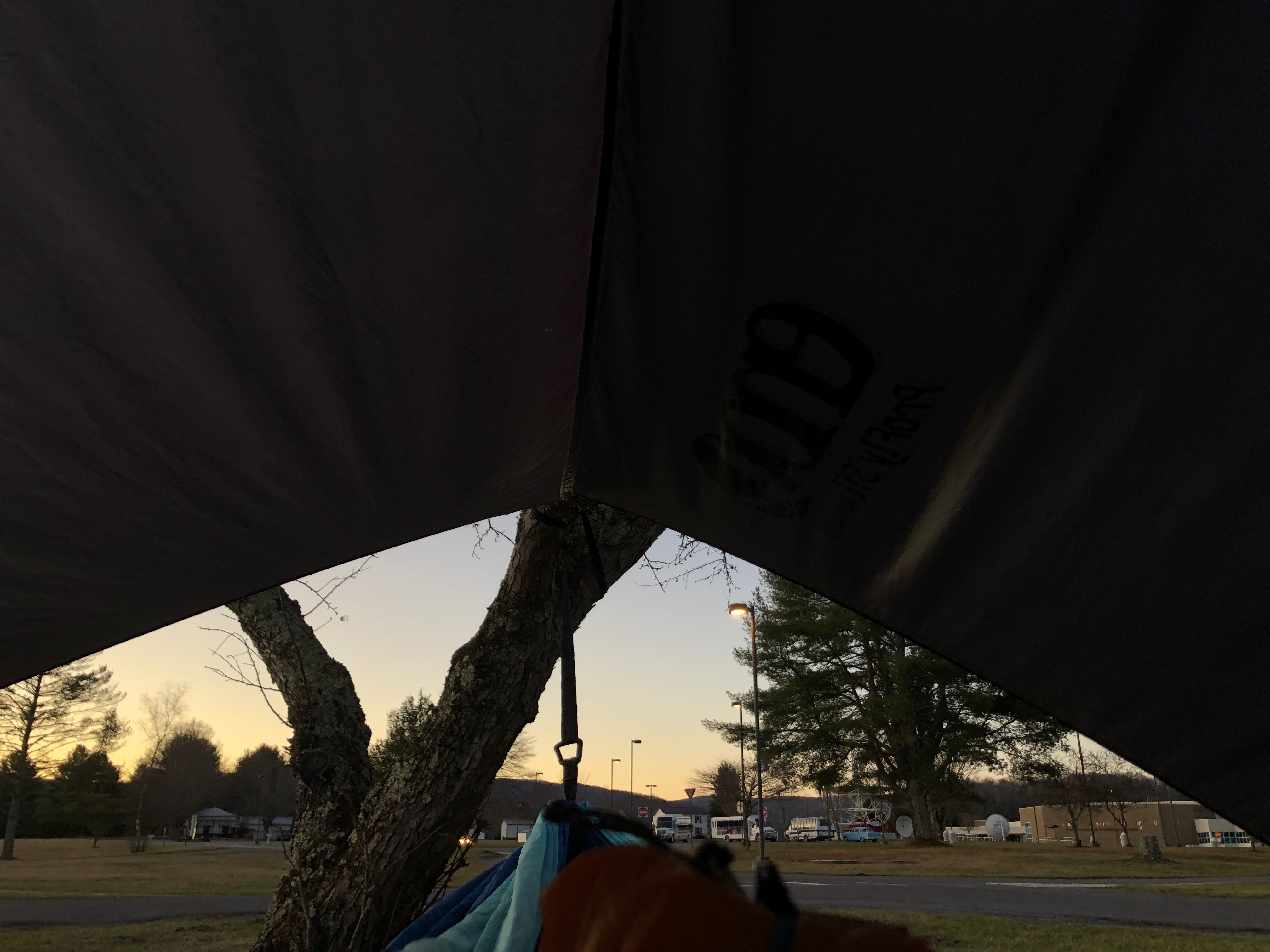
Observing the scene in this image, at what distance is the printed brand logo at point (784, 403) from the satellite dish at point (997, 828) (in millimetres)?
57459

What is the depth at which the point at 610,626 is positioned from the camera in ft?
13.8

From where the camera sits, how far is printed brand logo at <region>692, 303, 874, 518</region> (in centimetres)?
125

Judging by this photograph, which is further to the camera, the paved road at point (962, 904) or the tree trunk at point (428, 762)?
the paved road at point (962, 904)

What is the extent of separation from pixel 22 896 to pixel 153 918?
17.0 feet

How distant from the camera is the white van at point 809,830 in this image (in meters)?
42.3

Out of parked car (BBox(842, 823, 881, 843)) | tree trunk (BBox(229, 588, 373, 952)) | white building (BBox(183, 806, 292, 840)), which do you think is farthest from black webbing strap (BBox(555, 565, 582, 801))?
white building (BBox(183, 806, 292, 840))

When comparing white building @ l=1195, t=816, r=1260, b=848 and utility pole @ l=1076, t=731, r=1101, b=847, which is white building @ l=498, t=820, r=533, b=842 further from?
white building @ l=1195, t=816, r=1260, b=848

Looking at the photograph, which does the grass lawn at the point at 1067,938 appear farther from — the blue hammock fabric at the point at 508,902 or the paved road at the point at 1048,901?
the blue hammock fabric at the point at 508,902

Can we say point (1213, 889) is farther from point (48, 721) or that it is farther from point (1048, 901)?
point (48, 721)

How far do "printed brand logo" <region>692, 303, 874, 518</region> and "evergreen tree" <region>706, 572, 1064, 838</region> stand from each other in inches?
769

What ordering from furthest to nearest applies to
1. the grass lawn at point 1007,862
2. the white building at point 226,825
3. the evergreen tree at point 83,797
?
the white building at point 226,825
the evergreen tree at point 83,797
the grass lawn at point 1007,862

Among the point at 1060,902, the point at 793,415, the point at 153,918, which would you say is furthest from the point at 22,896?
the point at 793,415

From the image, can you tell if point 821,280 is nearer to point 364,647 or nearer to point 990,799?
point 364,647

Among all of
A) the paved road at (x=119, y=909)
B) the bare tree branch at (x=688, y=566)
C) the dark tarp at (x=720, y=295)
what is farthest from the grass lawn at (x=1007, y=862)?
the dark tarp at (x=720, y=295)
